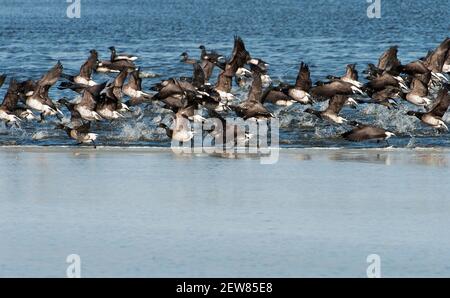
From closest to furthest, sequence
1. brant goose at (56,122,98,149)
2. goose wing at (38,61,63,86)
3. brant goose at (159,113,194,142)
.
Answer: brant goose at (159,113,194,142) < brant goose at (56,122,98,149) < goose wing at (38,61,63,86)

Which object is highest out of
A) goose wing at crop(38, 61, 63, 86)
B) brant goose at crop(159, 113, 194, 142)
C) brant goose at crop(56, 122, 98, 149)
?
goose wing at crop(38, 61, 63, 86)

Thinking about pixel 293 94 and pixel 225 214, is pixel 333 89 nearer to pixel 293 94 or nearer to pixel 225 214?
pixel 293 94

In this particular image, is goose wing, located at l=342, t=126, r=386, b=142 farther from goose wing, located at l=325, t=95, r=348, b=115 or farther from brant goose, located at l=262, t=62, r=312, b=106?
brant goose, located at l=262, t=62, r=312, b=106

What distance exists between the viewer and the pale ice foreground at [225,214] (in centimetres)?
775

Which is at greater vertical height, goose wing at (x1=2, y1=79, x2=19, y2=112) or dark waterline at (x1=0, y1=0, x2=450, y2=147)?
goose wing at (x1=2, y1=79, x2=19, y2=112)

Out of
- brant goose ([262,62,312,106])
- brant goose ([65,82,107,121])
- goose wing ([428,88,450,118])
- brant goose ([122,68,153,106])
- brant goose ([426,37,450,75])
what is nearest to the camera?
goose wing ([428,88,450,118])

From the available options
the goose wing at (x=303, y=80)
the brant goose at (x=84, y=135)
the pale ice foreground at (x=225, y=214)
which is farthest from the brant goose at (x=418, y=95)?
the brant goose at (x=84, y=135)

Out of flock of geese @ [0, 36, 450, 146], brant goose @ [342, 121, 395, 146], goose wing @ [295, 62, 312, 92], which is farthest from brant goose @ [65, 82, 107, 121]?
brant goose @ [342, 121, 395, 146]

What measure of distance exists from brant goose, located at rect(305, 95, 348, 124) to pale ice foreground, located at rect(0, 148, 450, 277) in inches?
132

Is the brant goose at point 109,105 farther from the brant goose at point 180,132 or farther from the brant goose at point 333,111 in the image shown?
the brant goose at point 333,111

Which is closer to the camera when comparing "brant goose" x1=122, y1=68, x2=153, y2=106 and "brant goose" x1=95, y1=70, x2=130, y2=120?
"brant goose" x1=95, y1=70, x2=130, y2=120

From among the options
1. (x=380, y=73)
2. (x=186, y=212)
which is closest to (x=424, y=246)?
(x=186, y=212)

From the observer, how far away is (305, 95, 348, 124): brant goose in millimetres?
16141
